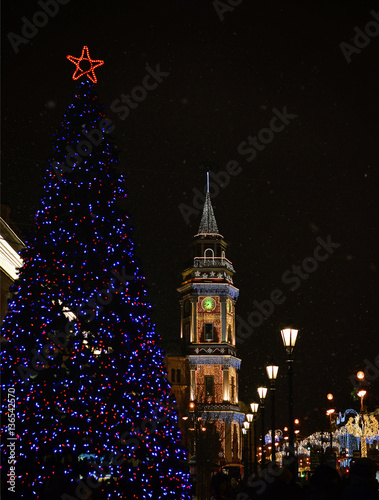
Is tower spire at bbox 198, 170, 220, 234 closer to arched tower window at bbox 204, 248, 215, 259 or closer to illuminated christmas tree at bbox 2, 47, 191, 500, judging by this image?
arched tower window at bbox 204, 248, 215, 259

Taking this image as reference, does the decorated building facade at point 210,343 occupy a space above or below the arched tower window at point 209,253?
below

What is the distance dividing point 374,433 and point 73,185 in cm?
3690

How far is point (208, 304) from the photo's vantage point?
3629 inches

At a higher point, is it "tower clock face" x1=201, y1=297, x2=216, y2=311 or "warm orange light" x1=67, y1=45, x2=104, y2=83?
"tower clock face" x1=201, y1=297, x2=216, y2=311

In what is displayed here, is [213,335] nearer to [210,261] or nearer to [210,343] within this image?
[210,343]

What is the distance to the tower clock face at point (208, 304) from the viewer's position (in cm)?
9200

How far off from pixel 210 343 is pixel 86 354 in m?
75.3

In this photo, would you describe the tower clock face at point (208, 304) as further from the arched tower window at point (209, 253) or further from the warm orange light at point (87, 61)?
the warm orange light at point (87, 61)

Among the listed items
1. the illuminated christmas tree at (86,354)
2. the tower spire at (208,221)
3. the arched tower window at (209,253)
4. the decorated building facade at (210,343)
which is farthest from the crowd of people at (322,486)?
the tower spire at (208,221)

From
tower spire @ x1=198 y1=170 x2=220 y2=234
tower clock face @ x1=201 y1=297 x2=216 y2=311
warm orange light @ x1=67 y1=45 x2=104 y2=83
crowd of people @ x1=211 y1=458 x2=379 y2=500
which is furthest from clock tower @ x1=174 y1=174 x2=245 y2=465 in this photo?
crowd of people @ x1=211 y1=458 x2=379 y2=500

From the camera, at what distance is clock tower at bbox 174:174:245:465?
89.5 meters

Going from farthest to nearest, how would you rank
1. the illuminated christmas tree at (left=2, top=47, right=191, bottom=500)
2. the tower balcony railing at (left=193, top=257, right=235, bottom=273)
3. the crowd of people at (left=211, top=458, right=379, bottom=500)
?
the tower balcony railing at (left=193, top=257, right=235, bottom=273) < the illuminated christmas tree at (left=2, top=47, right=191, bottom=500) < the crowd of people at (left=211, top=458, right=379, bottom=500)

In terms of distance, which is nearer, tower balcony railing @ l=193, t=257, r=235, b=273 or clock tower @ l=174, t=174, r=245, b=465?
clock tower @ l=174, t=174, r=245, b=465

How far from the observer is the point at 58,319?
52.7ft
